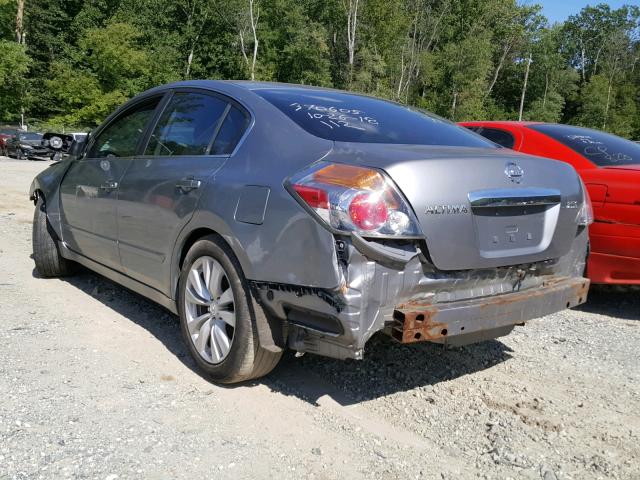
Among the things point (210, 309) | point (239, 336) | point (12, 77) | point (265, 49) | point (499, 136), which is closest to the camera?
point (239, 336)

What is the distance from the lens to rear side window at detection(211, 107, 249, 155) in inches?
129

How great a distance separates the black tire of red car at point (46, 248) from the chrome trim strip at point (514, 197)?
397 cm

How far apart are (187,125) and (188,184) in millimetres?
551

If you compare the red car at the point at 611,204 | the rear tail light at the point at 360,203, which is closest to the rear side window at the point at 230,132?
the rear tail light at the point at 360,203

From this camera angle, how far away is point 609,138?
18.5 ft

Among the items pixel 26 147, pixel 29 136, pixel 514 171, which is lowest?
pixel 26 147

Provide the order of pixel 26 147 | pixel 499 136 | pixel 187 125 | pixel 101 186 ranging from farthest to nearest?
pixel 26 147
pixel 499 136
pixel 101 186
pixel 187 125

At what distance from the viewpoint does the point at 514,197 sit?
2896 mm

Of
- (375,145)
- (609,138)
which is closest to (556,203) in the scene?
(375,145)

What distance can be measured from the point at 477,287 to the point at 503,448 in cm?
76

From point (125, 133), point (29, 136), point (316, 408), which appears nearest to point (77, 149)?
point (125, 133)

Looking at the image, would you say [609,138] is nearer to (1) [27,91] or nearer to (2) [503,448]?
(2) [503,448]

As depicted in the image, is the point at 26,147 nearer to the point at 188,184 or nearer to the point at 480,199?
the point at 188,184

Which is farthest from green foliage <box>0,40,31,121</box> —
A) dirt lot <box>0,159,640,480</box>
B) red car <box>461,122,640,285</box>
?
red car <box>461,122,640,285</box>
